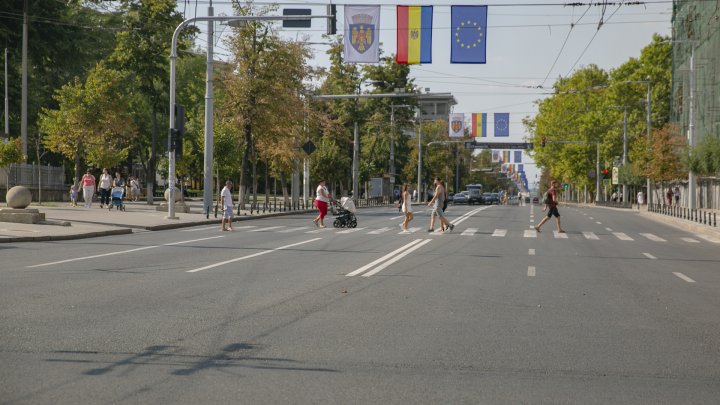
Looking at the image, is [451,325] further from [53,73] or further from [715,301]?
[53,73]

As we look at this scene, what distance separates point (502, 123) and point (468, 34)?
46.2m

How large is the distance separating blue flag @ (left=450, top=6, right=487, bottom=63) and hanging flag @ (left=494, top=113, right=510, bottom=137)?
150 feet

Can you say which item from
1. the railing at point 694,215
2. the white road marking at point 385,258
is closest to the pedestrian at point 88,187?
→ the white road marking at point 385,258

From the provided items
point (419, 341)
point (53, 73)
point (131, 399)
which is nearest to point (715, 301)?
point (419, 341)

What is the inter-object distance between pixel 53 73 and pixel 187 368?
189 ft

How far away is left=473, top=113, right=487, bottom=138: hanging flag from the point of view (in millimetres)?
78438

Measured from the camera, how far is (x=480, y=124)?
7894cm

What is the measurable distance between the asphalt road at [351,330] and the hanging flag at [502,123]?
59913mm

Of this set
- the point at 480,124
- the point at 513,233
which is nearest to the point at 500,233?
the point at 513,233

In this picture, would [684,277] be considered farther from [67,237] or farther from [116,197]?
[116,197]

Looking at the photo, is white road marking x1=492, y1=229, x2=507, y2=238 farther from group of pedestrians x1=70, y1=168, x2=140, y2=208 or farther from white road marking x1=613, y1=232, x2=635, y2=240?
group of pedestrians x1=70, y1=168, x2=140, y2=208

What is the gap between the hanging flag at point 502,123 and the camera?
7675 cm

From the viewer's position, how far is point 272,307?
10.1 meters

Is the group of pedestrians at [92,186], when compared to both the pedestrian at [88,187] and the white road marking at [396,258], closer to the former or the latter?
the pedestrian at [88,187]
